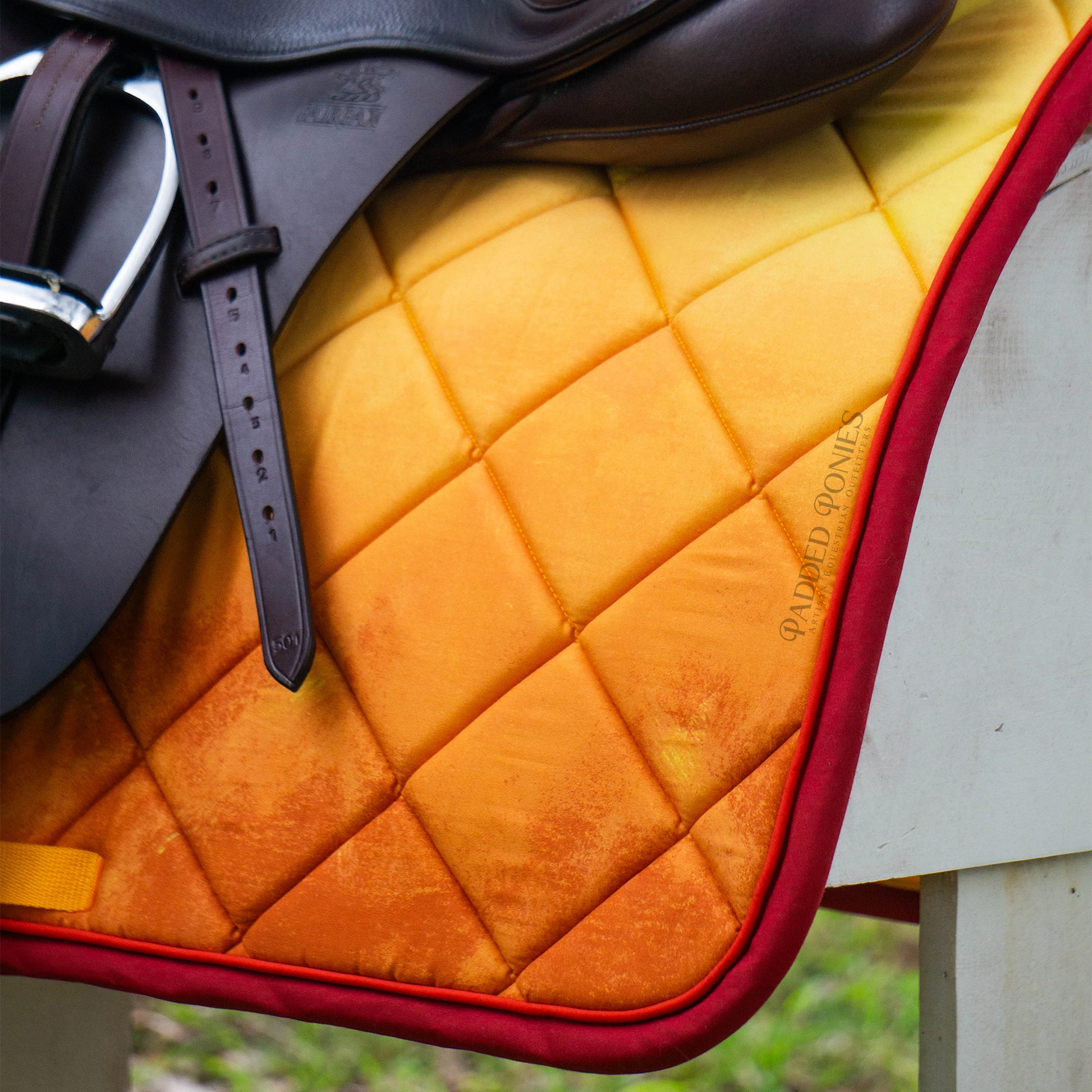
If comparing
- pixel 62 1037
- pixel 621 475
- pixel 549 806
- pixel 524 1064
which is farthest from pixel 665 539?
pixel 524 1064

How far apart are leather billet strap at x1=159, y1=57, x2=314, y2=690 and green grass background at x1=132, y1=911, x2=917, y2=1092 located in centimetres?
99

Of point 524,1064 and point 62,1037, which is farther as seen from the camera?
point 524,1064

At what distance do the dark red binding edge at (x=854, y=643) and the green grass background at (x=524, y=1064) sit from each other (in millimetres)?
836

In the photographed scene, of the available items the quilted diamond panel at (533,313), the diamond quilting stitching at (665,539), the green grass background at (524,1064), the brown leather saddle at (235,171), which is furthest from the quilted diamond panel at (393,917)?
the green grass background at (524,1064)

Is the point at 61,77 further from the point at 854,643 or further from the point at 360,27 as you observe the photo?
the point at 854,643

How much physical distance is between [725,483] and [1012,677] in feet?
0.67

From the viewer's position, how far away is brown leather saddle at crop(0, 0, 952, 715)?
1.31 feet

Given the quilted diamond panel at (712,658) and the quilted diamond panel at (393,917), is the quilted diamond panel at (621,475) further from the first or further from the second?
the quilted diamond panel at (393,917)

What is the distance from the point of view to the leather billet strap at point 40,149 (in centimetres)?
41

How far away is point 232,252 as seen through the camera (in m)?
0.41

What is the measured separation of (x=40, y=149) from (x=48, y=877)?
0.37m

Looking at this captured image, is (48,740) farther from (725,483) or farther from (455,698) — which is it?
(725,483)

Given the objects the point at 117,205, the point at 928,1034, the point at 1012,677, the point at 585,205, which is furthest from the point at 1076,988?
the point at 117,205

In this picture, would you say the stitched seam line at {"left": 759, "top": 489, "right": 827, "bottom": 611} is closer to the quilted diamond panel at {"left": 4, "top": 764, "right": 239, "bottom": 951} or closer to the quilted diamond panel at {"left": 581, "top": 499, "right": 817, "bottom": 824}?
the quilted diamond panel at {"left": 581, "top": 499, "right": 817, "bottom": 824}
